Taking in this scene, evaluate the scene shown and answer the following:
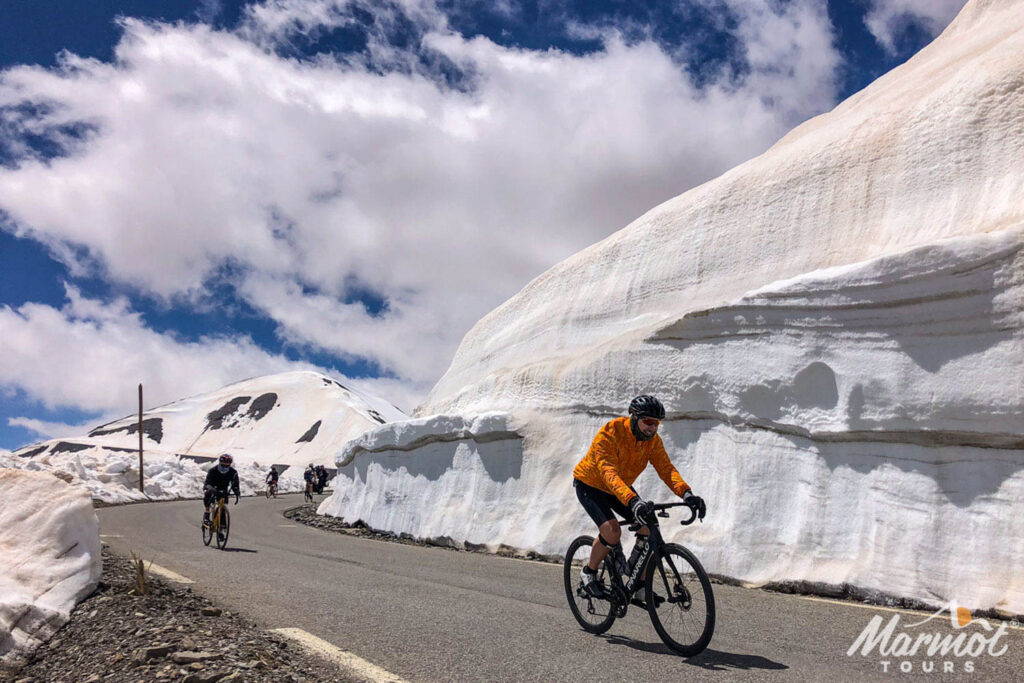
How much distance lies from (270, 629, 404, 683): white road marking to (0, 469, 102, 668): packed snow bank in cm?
198

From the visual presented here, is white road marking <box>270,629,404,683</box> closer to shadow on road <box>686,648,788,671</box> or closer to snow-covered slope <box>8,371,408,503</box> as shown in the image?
shadow on road <box>686,648,788,671</box>

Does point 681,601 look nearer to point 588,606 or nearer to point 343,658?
point 588,606

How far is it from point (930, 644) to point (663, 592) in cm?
201

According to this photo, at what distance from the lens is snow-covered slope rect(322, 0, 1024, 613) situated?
24.8ft

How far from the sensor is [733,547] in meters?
9.09

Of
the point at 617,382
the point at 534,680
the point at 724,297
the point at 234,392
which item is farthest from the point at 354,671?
the point at 234,392

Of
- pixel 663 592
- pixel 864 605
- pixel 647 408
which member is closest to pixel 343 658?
pixel 663 592

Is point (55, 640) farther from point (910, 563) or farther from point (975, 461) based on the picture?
point (975, 461)

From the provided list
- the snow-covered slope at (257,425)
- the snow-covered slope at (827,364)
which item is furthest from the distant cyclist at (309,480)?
the snow-covered slope at (257,425)

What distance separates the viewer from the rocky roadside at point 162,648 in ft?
13.8

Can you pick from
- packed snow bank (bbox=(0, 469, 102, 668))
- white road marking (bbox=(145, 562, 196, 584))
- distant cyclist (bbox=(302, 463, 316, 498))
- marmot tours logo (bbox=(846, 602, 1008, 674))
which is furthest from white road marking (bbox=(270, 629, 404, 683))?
distant cyclist (bbox=(302, 463, 316, 498))

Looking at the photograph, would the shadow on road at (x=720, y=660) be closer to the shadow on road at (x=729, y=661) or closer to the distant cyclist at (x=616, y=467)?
the shadow on road at (x=729, y=661)

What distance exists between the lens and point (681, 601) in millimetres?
4895

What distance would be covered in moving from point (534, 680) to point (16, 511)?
542 cm
